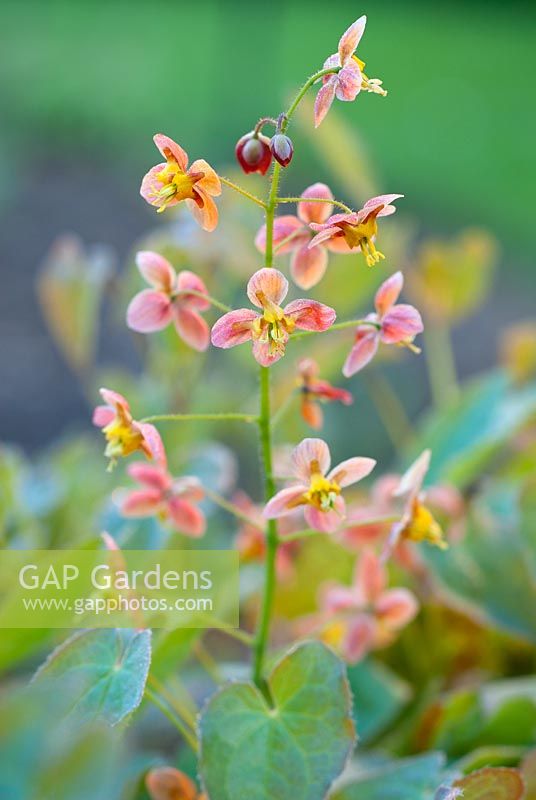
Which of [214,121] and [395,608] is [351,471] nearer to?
[395,608]

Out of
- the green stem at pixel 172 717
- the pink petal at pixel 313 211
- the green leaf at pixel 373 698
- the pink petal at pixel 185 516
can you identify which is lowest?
the green stem at pixel 172 717

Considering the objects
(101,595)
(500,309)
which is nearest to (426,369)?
(500,309)

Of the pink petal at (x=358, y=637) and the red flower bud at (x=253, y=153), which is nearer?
the red flower bud at (x=253, y=153)

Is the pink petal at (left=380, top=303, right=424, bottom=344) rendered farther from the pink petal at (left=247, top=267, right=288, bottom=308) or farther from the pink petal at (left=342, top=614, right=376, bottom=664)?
the pink petal at (left=342, top=614, right=376, bottom=664)

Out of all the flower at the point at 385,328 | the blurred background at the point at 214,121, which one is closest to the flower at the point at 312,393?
the flower at the point at 385,328

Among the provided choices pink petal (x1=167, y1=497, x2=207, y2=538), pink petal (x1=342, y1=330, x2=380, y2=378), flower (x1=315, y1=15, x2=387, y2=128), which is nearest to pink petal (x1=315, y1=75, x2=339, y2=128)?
flower (x1=315, y1=15, x2=387, y2=128)

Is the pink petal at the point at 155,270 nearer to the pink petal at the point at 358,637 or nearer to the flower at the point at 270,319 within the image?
the flower at the point at 270,319
